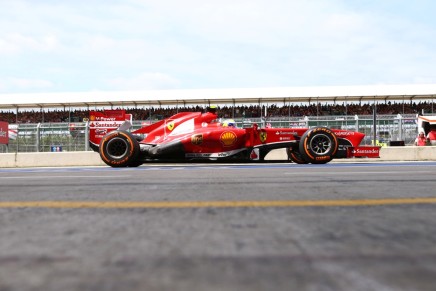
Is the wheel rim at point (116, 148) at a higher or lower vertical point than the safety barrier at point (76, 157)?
higher

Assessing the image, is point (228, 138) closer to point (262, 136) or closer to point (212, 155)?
point (212, 155)

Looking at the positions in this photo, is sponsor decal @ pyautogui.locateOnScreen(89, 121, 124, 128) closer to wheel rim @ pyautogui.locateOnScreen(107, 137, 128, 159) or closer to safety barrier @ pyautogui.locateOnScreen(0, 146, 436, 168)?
safety barrier @ pyautogui.locateOnScreen(0, 146, 436, 168)

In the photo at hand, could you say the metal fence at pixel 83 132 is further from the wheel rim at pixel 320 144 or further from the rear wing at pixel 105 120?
the wheel rim at pixel 320 144

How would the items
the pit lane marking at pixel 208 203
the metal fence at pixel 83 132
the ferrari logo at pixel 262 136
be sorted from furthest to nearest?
1. the metal fence at pixel 83 132
2. the ferrari logo at pixel 262 136
3. the pit lane marking at pixel 208 203

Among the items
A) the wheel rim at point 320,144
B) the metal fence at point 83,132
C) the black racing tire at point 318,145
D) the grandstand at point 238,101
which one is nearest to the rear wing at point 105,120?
the metal fence at point 83,132

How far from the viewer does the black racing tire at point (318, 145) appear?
1083 cm

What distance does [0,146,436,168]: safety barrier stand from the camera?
1466 centimetres

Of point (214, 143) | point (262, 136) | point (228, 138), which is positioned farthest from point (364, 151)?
point (214, 143)

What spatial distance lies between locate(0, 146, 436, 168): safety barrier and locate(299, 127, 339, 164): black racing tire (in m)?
4.76

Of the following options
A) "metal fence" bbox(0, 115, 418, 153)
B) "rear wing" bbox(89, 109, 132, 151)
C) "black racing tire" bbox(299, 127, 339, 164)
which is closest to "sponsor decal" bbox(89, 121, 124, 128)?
"rear wing" bbox(89, 109, 132, 151)

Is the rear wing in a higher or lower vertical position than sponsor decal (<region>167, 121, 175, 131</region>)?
higher

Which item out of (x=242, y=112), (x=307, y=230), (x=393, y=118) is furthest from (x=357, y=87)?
(x=307, y=230)

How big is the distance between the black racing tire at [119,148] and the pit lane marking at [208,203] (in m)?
6.87

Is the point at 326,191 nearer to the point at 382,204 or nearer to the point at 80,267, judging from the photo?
the point at 382,204
